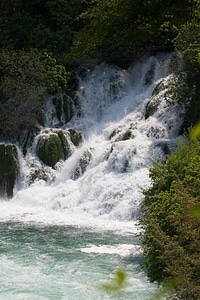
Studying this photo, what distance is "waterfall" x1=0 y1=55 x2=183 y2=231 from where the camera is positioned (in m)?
15.4

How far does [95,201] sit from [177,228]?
27.5 feet

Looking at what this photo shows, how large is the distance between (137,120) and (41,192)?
4.43m

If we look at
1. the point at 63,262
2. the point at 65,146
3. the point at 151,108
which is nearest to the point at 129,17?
the point at 63,262

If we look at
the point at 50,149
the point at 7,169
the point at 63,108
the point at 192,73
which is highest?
the point at 192,73

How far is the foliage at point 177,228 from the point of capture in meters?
6.19

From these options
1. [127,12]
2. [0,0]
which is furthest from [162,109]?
[127,12]

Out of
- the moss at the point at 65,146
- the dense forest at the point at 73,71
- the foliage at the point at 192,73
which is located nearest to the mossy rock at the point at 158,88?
the dense forest at the point at 73,71

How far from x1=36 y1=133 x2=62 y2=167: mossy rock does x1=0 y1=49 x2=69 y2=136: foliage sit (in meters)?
1.38

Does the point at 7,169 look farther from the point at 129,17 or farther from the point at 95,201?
the point at 129,17

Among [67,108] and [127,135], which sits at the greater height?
[67,108]

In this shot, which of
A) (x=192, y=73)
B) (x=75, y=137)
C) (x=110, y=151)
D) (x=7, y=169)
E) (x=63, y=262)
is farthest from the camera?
(x=75, y=137)

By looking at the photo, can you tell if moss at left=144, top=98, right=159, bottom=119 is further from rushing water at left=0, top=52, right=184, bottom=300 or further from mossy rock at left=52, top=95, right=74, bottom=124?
mossy rock at left=52, top=95, right=74, bottom=124

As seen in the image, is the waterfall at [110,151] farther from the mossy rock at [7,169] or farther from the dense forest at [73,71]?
the dense forest at [73,71]

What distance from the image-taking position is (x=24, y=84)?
1981 cm
